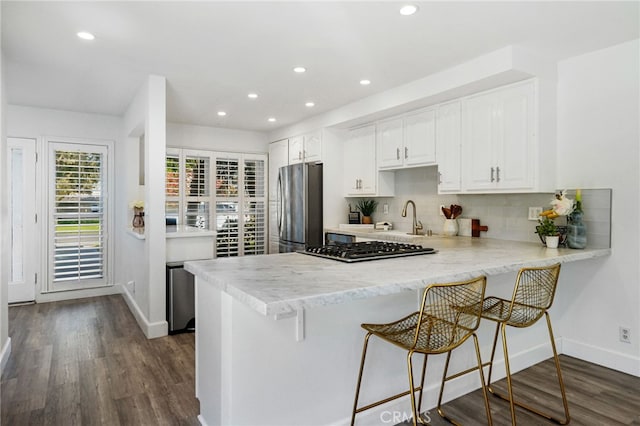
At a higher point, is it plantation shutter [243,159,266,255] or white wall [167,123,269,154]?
white wall [167,123,269,154]

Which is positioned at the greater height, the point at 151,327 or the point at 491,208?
the point at 491,208

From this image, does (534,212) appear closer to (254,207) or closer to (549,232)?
(549,232)

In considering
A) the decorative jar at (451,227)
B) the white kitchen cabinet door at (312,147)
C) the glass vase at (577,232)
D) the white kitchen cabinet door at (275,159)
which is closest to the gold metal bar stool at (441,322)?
the glass vase at (577,232)

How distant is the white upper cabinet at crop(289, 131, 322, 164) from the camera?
16.7 ft

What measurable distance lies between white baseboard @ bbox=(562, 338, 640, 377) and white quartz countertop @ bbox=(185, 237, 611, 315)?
2.72 feet

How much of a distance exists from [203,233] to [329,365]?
2.45 metres

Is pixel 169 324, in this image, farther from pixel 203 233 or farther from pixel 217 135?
pixel 217 135

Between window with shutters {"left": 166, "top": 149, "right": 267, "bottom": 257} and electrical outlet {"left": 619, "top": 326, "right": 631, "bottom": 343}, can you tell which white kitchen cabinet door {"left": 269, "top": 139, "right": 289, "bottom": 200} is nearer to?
window with shutters {"left": 166, "top": 149, "right": 267, "bottom": 257}

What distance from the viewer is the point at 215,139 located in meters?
6.02

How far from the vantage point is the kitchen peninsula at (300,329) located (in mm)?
1634

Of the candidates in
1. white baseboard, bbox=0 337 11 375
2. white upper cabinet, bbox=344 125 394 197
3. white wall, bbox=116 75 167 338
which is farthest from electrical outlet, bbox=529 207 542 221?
white baseboard, bbox=0 337 11 375

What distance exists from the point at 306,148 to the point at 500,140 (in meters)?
2.72

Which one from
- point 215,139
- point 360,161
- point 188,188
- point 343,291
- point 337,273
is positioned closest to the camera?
point 343,291

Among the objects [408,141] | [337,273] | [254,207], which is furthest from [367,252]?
[254,207]
